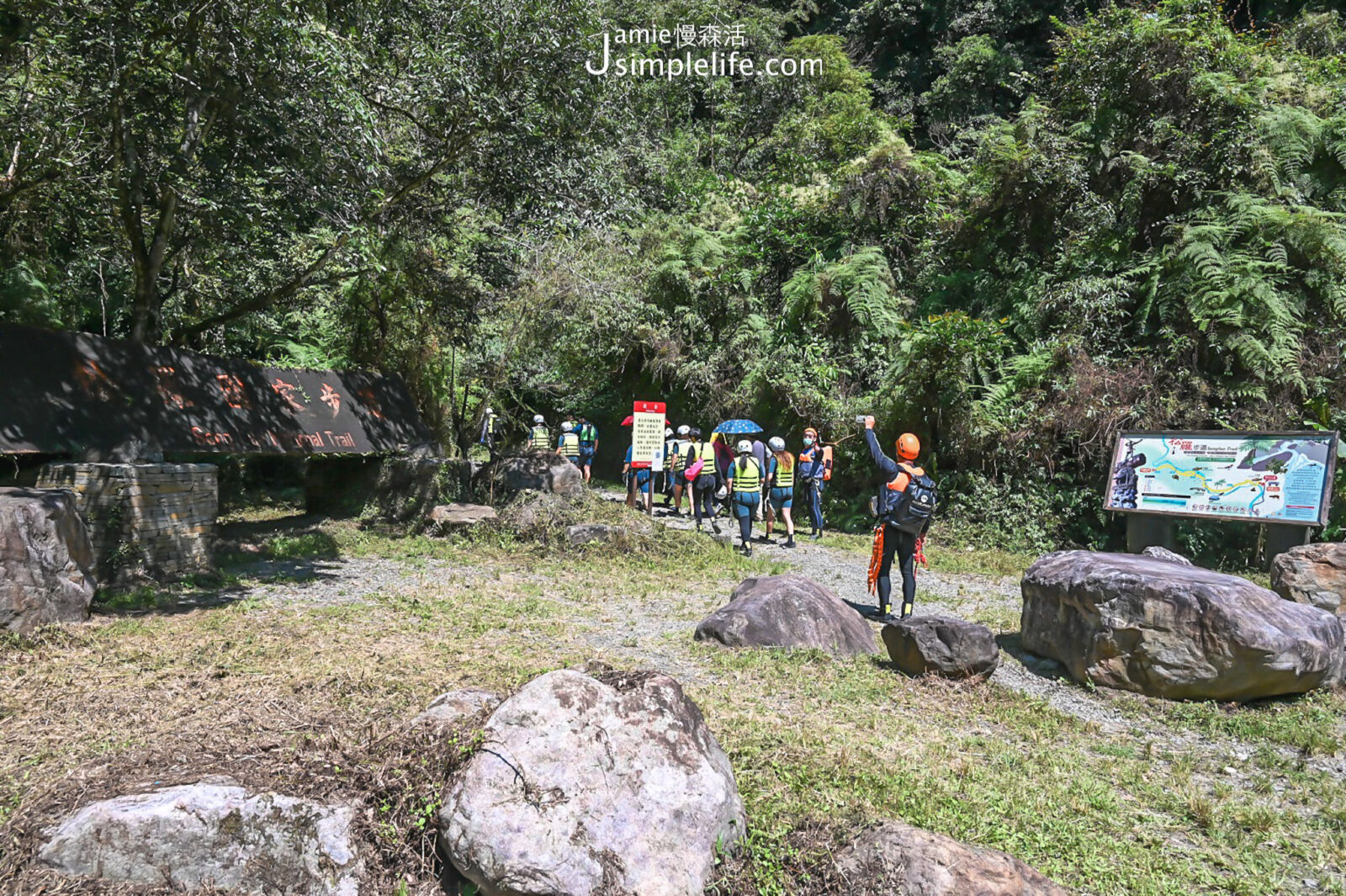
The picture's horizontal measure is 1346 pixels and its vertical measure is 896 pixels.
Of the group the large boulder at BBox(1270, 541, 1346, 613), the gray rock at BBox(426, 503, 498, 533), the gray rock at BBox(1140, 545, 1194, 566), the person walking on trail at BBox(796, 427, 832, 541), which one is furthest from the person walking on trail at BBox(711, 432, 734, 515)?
the large boulder at BBox(1270, 541, 1346, 613)

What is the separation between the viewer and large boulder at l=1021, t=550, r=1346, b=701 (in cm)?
577

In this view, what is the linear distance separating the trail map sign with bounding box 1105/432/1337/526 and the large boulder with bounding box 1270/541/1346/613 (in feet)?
4.67

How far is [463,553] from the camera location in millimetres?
10703

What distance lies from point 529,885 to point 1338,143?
47.7 feet

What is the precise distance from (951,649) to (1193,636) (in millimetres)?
1589

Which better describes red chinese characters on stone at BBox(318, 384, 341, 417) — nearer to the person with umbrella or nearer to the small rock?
the small rock

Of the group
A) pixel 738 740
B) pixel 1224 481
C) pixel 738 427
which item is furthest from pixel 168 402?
pixel 1224 481

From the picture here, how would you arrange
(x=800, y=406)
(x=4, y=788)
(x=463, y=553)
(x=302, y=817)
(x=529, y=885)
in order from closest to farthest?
1. (x=529, y=885)
2. (x=302, y=817)
3. (x=4, y=788)
4. (x=463, y=553)
5. (x=800, y=406)

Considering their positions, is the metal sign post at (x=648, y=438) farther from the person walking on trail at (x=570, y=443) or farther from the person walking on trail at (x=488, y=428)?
the person walking on trail at (x=488, y=428)

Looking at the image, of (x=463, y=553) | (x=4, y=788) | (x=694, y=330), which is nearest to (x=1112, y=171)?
(x=694, y=330)

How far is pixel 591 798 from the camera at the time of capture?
3.50m

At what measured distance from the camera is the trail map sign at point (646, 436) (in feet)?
48.1

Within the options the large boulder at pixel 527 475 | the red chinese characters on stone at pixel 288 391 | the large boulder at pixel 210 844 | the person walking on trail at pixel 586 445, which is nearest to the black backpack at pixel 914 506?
the large boulder at pixel 210 844

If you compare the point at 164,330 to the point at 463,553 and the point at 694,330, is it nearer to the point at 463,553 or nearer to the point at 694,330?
the point at 463,553
